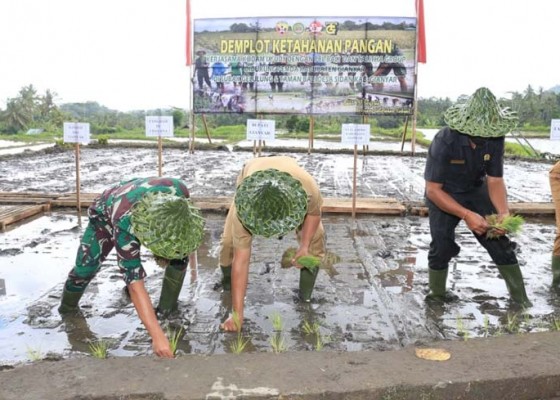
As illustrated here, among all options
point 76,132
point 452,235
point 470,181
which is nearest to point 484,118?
point 470,181

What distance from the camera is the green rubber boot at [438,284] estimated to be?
4066 mm

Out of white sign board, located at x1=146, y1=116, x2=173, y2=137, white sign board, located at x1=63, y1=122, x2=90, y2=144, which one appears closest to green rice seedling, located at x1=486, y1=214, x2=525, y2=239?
white sign board, located at x1=146, y1=116, x2=173, y2=137

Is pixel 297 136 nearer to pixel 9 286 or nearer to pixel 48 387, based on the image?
pixel 9 286

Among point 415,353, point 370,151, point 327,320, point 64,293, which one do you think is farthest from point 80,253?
point 370,151

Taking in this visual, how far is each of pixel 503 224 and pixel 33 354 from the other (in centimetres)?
285

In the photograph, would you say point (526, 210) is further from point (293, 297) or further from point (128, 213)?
point (128, 213)

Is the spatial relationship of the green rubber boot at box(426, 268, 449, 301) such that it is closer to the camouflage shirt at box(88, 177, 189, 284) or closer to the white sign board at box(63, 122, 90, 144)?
the camouflage shirt at box(88, 177, 189, 284)

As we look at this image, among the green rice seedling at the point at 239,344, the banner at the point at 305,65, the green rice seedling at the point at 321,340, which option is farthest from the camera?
the banner at the point at 305,65

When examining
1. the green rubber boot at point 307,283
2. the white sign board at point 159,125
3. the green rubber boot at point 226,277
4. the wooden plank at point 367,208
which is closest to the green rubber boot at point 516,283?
the green rubber boot at point 307,283

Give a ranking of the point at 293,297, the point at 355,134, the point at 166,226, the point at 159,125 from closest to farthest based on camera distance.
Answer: the point at 166,226 → the point at 293,297 → the point at 159,125 → the point at 355,134

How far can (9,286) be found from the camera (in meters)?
4.35

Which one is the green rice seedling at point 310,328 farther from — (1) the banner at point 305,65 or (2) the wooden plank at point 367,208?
(1) the banner at point 305,65

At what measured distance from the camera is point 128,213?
283 centimetres

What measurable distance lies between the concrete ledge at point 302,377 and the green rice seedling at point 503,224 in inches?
35.6
